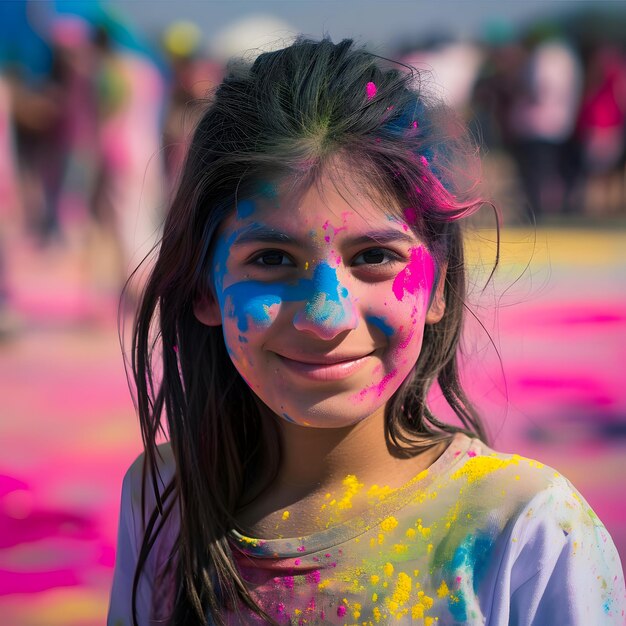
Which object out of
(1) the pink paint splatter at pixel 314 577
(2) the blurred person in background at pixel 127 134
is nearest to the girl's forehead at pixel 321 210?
(1) the pink paint splatter at pixel 314 577

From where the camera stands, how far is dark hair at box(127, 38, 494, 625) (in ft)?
4.56

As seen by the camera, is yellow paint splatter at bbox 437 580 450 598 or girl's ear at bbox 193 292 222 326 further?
girl's ear at bbox 193 292 222 326

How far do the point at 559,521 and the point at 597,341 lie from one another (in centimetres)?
392

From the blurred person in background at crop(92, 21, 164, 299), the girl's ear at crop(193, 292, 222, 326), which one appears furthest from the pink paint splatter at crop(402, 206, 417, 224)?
the blurred person in background at crop(92, 21, 164, 299)

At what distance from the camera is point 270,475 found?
1.57 metres

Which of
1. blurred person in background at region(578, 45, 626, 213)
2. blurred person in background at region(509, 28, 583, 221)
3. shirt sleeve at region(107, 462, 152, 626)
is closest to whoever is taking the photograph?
shirt sleeve at region(107, 462, 152, 626)

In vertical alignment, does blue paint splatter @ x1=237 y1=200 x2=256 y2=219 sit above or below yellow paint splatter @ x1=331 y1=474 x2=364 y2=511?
above

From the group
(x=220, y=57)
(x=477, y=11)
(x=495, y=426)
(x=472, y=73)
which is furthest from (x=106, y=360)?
(x=477, y=11)

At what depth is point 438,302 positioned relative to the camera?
1515 mm

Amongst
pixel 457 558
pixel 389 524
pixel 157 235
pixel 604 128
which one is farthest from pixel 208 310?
pixel 604 128

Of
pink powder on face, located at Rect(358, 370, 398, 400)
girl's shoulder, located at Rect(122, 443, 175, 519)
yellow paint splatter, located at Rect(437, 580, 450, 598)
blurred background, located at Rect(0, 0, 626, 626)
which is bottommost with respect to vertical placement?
yellow paint splatter, located at Rect(437, 580, 450, 598)

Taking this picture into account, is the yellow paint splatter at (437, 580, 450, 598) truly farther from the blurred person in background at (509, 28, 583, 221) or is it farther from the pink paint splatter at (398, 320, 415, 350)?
the blurred person in background at (509, 28, 583, 221)

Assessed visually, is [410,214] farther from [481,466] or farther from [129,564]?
[129,564]

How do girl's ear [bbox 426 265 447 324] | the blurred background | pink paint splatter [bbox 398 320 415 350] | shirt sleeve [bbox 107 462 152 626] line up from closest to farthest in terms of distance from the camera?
pink paint splatter [bbox 398 320 415 350], girl's ear [bbox 426 265 447 324], shirt sleeve [bbox 107 462 152 626], the blurred background
